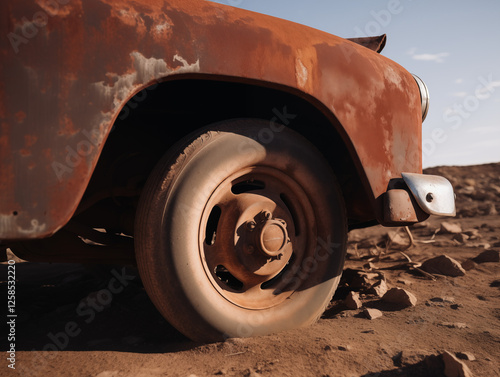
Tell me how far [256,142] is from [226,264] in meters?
0.55

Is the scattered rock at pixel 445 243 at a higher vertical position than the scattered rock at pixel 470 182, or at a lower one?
lower

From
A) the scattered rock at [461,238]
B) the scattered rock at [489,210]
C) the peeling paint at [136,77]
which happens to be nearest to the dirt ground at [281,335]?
the peeling paint at [136,77]

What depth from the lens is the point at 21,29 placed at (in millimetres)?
1373

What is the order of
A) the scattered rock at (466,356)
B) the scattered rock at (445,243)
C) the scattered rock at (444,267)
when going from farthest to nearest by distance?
the scattered rock at (445,243)
the scattered rock at (444,267)
the scattered rock at (466,356)

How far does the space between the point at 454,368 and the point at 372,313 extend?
2.17 feet

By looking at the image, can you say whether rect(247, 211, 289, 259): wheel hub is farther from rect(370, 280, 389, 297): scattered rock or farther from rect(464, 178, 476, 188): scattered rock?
rect(464, 178, 476, 188): scattered rock

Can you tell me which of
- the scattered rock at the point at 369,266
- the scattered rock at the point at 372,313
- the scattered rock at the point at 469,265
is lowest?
the scattered rock at the point at 372,313

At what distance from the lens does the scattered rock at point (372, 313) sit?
2069 millimetres

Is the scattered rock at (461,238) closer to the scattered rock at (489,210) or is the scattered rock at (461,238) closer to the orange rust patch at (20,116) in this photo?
the scattered rock at (489,210)

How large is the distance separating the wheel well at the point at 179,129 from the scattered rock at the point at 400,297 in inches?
17.9

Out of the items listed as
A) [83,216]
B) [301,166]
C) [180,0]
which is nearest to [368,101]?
[301,166]

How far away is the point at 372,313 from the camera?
2.09 metres

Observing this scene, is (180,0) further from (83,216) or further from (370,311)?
(370,311)

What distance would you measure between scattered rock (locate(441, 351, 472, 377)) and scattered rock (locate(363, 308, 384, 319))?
23.3 inches
